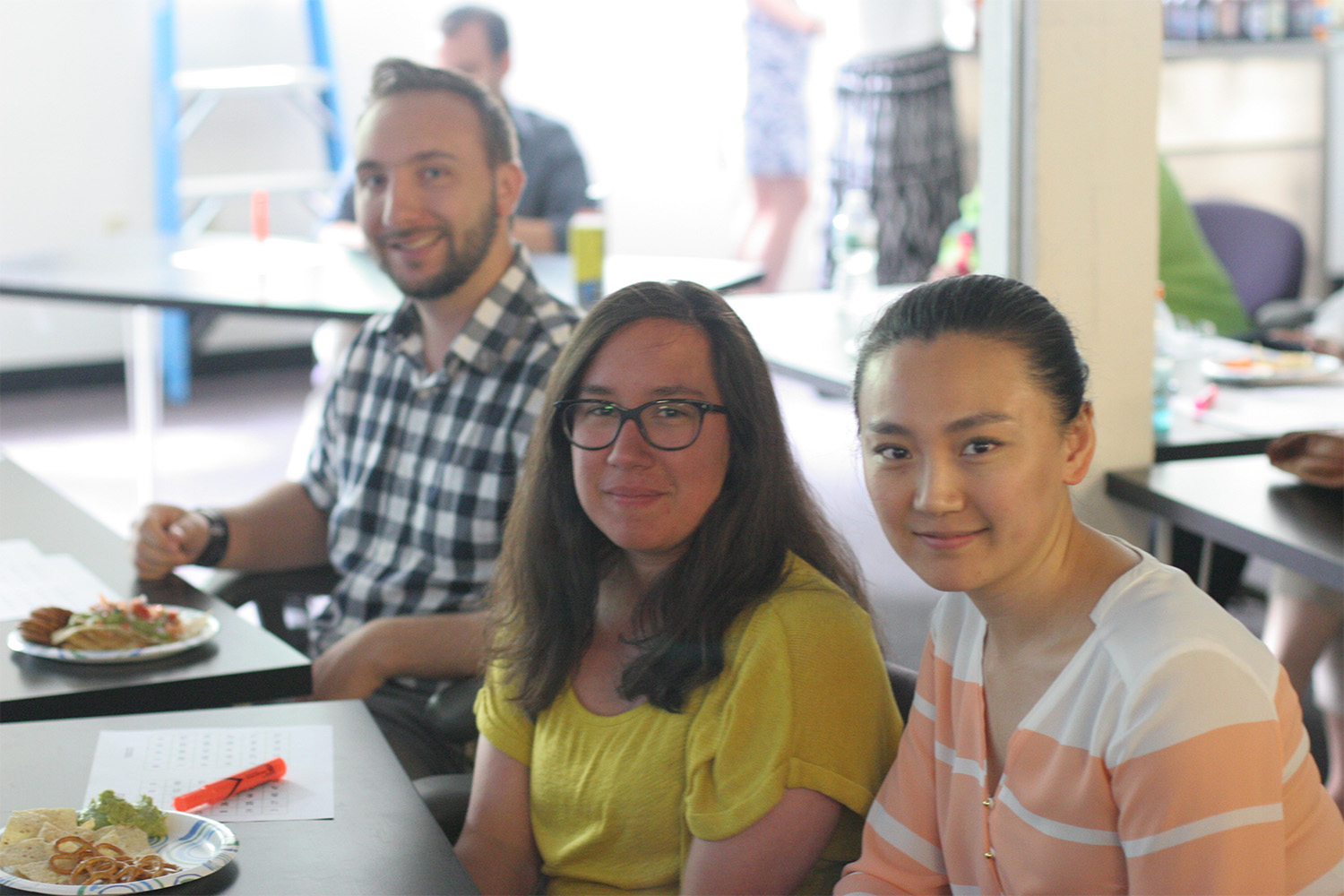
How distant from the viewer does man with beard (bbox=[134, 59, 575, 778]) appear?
6.12ft

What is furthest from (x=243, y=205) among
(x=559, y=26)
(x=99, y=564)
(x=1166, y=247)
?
(x=99, y=564)

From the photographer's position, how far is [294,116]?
641cm

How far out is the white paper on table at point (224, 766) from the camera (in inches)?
48.4

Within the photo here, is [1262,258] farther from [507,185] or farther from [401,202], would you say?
[401,202]

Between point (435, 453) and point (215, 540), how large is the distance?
14.0 inches

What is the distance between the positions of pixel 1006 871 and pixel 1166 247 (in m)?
3.25

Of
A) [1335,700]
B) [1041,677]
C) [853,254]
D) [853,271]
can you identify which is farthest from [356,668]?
[853,254]

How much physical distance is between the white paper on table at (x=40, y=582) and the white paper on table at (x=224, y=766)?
1.29 ft

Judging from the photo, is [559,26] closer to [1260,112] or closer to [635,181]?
[635,181]

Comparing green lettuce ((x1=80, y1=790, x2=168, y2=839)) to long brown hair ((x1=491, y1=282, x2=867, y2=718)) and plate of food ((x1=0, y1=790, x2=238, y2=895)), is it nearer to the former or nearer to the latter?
plate of food ((x1=0, y1=790, x2=238, y2=895))

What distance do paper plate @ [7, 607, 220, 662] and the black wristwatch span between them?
1.54ft

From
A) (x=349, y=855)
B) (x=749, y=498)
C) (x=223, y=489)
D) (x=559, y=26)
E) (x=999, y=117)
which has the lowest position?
(x=223, y=489)

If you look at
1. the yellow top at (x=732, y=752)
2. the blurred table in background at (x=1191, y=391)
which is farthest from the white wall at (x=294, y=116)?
the yellow top at (x=732, y=752)

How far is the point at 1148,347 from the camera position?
205 cm
